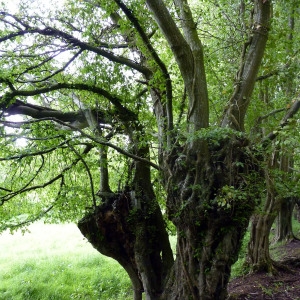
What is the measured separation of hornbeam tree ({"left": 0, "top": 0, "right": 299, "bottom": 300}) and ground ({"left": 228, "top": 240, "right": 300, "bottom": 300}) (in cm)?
200

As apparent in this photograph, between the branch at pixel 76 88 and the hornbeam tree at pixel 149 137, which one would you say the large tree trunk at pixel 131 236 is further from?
the branch at pixel 76 88

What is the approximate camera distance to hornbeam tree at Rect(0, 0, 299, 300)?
5.26 m

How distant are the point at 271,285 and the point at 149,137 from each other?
4.46m

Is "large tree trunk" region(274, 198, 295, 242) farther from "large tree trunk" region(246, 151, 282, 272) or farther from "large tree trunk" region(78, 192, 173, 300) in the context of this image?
"large tree trunk" region(78, 192, 173, 300)

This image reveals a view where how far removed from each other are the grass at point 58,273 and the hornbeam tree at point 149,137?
5.92m

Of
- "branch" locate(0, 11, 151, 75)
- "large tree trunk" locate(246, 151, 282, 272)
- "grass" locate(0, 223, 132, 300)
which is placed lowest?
"grass" locate(0, 223, 132, 300)

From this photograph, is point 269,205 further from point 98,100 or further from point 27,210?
point 27,210

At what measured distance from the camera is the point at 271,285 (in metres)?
7.65

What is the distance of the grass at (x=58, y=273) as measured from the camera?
41.5ft

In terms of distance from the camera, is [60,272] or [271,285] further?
[60,272]

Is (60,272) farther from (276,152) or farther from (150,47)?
(150,47)

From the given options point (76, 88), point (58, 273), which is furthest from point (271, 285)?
point (58, 273)

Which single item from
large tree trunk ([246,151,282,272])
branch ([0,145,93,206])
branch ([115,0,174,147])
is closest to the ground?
large tree trunk ([246,151,282,272])

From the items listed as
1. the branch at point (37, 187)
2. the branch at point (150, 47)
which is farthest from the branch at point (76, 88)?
the branch at point (150, 47)
